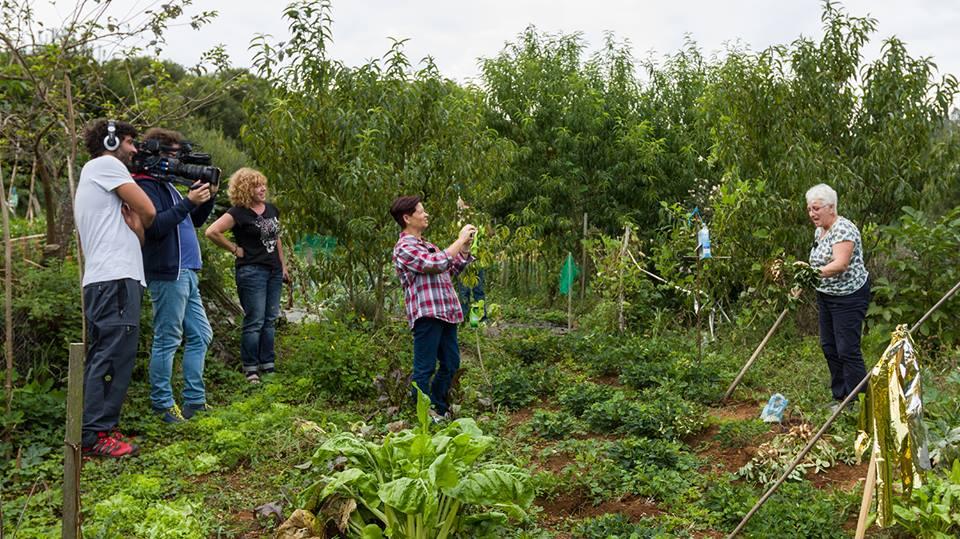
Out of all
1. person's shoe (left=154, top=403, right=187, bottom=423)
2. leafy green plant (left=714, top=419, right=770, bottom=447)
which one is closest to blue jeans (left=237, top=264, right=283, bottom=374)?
person's shoe (left=154, top=403, right=187, bottom=423)

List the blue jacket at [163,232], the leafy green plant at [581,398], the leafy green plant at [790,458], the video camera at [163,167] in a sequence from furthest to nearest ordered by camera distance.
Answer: the leafy green plant at [581,398] < the video camera at [163,167] < the blue jacket at [163,232] < the leafy green plant at [790,458]

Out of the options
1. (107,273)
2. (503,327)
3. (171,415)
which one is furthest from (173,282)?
(503,327)

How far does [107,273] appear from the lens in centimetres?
481

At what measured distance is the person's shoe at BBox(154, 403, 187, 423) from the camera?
18.1ft

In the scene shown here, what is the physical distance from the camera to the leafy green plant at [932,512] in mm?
3543

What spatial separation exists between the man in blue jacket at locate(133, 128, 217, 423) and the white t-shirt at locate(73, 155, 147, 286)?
33cm

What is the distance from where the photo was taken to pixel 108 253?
483cm

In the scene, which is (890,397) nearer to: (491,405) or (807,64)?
(491,405)

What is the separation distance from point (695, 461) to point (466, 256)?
1921 mm

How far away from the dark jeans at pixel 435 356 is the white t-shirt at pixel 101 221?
5.90ft

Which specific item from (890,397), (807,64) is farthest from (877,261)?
(890,397)

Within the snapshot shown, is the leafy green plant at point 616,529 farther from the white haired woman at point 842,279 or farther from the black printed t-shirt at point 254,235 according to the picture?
the black printed t-shirt at point 254,235

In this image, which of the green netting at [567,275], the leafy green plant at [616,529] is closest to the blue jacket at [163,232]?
the leafy green plant at [616,529]

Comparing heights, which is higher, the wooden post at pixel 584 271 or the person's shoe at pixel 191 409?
the wooden post at pixel 584 271
